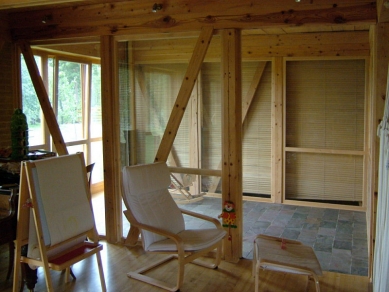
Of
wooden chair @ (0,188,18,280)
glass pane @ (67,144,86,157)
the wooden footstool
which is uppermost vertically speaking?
glass pane @ (67,144,86,157)

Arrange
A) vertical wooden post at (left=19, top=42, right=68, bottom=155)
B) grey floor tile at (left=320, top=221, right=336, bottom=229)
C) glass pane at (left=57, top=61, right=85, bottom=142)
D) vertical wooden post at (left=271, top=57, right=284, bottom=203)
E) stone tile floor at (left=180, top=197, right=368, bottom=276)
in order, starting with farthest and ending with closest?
vertical wooden post at (left=271, top=57, right=284, bottom=203) → glass pane at (left=57, top=61, right=85, bottom=142) → grey floor tile at (left=320, top=221, right=336, bottom=229) → vertical wooden post at (left=19, top=42, right=68, bottom=155) → stone tile floor at (left=180, top=197, right=368, bottom=276)

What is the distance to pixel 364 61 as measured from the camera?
5852mm

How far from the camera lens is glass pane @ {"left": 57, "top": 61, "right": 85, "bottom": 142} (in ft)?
19.6

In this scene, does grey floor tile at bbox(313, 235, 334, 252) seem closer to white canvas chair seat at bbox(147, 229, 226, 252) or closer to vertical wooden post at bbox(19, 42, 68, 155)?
white canvas chair seat at bbox(147, 229, 226, 252)

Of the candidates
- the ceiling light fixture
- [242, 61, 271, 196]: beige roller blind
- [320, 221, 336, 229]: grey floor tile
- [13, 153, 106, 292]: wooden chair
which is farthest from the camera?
[242, 61, 271, 196]: beige roller blind

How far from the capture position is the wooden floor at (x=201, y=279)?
11.6ft

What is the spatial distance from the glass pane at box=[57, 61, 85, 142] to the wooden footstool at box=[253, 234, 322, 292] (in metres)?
3.62

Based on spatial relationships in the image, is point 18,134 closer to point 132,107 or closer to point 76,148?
point 132,107

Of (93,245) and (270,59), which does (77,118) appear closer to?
(270,59)

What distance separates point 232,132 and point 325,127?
268 centimetres

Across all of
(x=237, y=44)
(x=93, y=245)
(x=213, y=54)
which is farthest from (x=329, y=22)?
(x=93, y=245)

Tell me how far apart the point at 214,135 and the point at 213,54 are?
2.62 ft

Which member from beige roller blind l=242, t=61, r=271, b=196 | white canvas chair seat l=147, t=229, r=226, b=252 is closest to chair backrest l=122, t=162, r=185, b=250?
white canvas chair seat l=147, t=229, r=226, b=252

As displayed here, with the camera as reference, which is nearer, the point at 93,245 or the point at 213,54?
the point at 93,245
